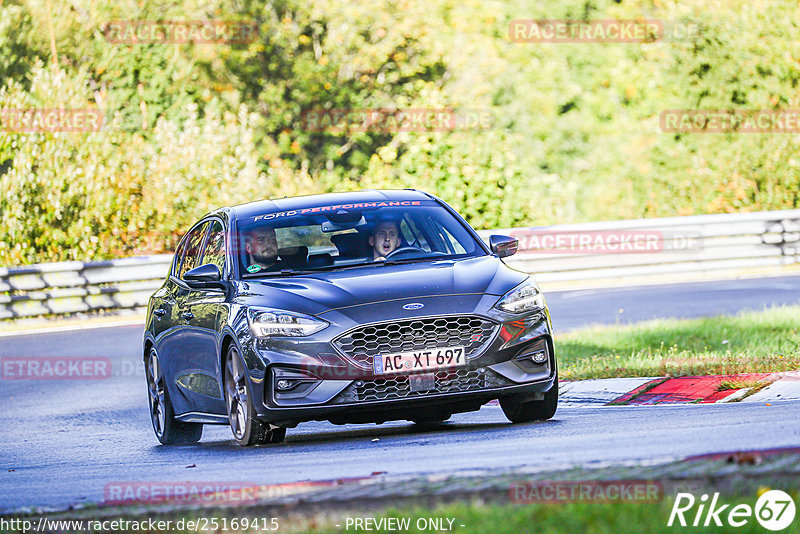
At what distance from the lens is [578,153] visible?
53.4 meters

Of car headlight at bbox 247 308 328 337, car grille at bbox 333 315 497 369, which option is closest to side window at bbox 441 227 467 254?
car grille at bbox 333 315 497 369

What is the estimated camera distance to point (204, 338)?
9992mm

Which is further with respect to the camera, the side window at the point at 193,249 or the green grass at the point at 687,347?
the green grass at the point at 687,347

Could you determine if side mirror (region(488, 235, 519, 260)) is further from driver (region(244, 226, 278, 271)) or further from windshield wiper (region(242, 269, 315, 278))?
driver (region(244, 226, 278, 271))

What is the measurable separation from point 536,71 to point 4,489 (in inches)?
1823

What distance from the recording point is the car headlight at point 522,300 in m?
8.99

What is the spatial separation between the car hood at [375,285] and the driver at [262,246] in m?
0.33

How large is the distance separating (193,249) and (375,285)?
2775 millimetres

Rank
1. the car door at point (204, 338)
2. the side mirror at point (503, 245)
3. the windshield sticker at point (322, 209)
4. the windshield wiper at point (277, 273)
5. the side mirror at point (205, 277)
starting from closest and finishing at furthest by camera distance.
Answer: the windshield wiper at point (277, 273), the side mirror at point (205, 277), the car door at point (204, 338), the side mirror at point (503, 245), the windshield sticker at point (322, 209)

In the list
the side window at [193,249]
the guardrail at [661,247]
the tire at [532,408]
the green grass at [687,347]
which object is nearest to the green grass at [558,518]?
the tire at [532,408]

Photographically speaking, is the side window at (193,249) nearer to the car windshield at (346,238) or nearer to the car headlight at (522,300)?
the car windshield at (346,238)

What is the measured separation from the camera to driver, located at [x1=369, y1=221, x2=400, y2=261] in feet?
32.5

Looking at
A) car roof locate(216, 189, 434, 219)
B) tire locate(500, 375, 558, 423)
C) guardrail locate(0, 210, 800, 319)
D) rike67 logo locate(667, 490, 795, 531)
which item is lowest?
guardrail locate(0, 210, 800, 319)

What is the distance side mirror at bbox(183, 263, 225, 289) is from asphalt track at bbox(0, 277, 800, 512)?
114 centimetres
